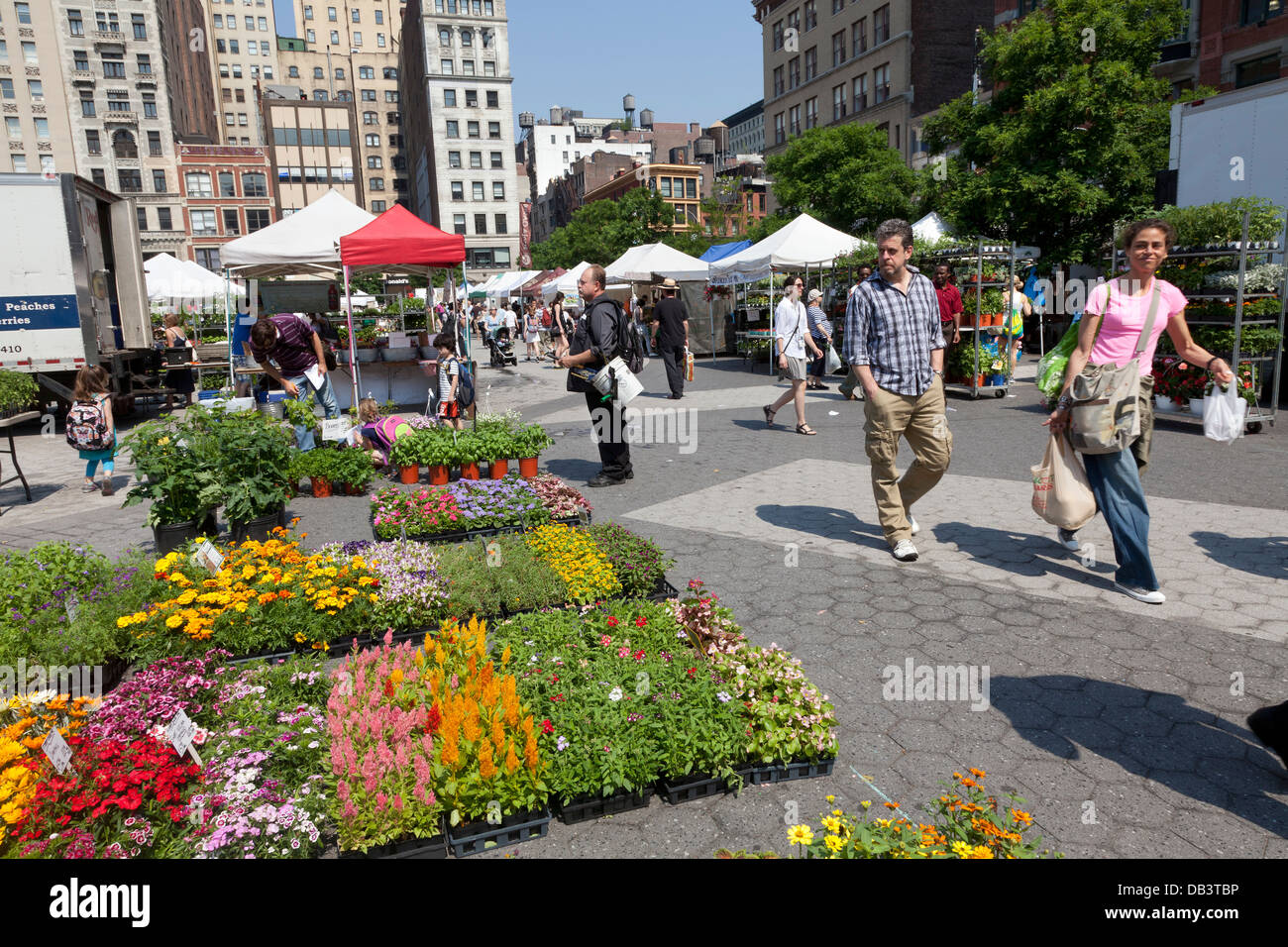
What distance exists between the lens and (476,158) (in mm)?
91250

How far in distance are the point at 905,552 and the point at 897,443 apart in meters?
0.82

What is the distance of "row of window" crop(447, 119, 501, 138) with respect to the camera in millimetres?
90188

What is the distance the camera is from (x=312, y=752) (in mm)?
3438

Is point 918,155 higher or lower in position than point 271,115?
lower

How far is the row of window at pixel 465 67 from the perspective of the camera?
8981 centimetres

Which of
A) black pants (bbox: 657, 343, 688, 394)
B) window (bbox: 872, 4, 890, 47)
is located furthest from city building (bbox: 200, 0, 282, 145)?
black pants (bbox: 657, 343, 688, 394)

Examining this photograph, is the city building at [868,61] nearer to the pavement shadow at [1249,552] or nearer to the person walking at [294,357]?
the person walking at [294,357]

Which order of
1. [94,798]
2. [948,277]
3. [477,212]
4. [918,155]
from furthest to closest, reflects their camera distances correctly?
[477,212] < [918,155] < [948,277] < [94,798]

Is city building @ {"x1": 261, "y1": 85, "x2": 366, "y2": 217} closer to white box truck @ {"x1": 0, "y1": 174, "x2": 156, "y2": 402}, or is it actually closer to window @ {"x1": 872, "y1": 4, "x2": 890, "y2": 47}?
window @ {"x1": 872, "y1": 4, "x2": 890, "y2": 47}
